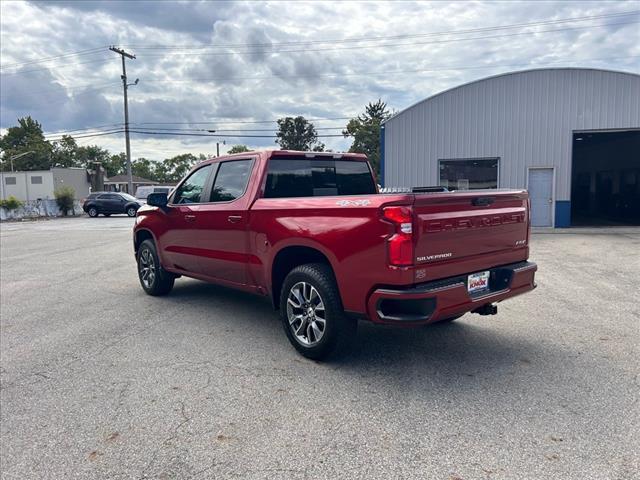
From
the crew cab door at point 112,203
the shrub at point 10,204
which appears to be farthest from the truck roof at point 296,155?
the shrub at point 10,204

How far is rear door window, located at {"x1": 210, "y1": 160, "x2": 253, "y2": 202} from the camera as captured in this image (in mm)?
5355

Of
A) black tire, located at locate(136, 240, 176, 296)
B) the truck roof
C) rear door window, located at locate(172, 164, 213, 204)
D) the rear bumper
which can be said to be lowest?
black tire, located at locate(136, 240, 176, 296)

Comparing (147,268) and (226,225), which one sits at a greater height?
(226,225)

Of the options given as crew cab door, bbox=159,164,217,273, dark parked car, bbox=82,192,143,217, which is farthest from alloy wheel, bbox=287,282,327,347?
dark parked car, bbox=82,192,143,217

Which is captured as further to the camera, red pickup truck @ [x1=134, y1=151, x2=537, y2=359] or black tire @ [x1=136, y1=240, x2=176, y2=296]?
black tire @ [x1=136, y1=240, x2=176, y2=296]

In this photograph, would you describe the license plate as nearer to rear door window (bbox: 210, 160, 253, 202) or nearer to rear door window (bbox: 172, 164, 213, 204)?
rear door window (bbox: 210, 160, 253, 202)

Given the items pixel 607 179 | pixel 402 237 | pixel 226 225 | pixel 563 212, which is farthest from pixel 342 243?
pixel 607 179

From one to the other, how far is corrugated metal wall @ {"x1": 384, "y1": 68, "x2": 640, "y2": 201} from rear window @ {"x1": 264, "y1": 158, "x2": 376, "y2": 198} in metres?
13.2

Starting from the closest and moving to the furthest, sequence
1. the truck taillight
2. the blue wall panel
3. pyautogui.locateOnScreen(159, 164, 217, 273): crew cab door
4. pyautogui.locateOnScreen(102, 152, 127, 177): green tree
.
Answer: the truck taillight, pyautogui.locateOnScreen(159, 164, 217, 273): crew cab door, the blue wall panel, pyautogui.locateOnScreen(102, 152, 127, 177): green tree

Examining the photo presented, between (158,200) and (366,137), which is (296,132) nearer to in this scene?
(366,137)

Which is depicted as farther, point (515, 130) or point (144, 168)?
point (144, 168)

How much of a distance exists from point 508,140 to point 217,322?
Answer: 1517 cm

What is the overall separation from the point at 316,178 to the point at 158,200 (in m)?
2.33

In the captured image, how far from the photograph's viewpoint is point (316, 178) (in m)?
5.49
